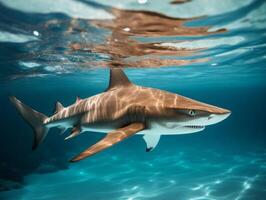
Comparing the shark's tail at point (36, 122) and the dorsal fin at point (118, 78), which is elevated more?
the dorsal fin at point (118, 78)

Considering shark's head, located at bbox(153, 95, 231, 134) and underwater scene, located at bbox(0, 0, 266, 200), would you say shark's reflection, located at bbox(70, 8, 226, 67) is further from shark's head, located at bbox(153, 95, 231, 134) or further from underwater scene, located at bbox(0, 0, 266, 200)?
shark's head, located at bbox(153, 95, 231, 134)

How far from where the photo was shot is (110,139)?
4.48 m

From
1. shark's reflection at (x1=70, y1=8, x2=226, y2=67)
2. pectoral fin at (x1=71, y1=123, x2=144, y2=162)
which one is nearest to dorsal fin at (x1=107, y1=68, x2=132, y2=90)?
pectoral fin at (x1=71, y1=123, x2=144, y2=162)

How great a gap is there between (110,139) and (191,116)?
1495 mm

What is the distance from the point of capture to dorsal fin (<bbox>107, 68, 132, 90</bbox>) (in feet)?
22.4

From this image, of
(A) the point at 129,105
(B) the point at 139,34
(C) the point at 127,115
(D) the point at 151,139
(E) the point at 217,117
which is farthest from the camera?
(B) the point at 139,34

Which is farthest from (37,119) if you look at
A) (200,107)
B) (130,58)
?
(130,58)

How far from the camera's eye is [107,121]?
20.0 feet

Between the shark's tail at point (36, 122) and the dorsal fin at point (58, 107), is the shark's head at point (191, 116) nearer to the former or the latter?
the dorsal fin at point (58, 107)

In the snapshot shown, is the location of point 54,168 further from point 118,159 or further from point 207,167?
point 207,167

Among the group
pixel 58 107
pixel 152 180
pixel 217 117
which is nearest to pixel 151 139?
pixel 217 117

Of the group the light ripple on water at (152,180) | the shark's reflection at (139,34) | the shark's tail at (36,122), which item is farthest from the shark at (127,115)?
the light ripple on water at (152,180)

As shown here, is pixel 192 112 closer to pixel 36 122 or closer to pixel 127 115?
pixel 127 115

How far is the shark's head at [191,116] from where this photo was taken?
4527 mm
